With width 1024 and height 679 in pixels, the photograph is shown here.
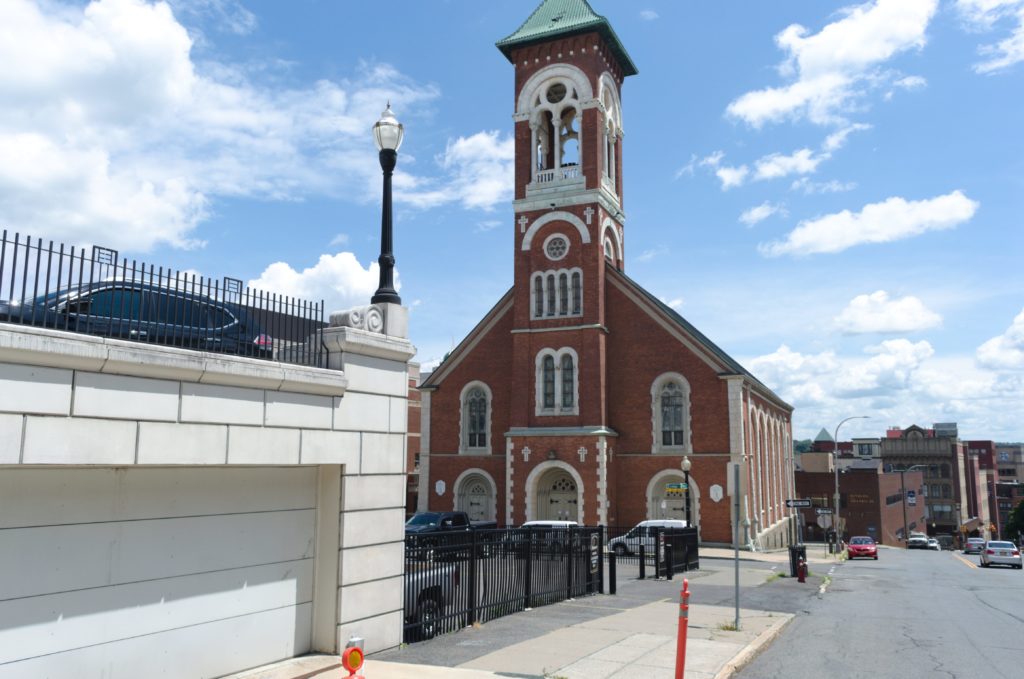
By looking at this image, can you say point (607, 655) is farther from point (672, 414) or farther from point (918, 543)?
point (918, 543)

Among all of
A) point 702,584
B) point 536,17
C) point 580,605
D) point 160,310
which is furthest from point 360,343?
point 536,17

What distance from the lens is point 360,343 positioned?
10211 millimetres

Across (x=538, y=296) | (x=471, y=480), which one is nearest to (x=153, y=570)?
(x=538, y=296)

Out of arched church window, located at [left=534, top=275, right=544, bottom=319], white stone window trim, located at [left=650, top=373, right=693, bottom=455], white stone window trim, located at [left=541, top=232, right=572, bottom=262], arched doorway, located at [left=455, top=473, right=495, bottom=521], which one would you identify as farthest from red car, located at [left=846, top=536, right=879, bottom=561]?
white stone window trim, located at [left=541, top=232, right=572, bottom=262]

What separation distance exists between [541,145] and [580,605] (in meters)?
29.2

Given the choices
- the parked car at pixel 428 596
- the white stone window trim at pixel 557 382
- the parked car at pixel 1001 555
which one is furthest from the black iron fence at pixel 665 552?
the parked car at pixel 1001 555

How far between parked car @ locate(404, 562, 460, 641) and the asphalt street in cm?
439

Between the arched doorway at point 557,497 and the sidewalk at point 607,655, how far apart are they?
2177 centimetres

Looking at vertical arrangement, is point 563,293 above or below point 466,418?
above

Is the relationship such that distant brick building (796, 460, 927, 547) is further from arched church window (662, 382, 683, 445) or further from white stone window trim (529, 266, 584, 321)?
white stone window trim (529, 266, 584, 321)

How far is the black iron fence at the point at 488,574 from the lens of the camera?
1140 cm

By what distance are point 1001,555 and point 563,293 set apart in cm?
2298

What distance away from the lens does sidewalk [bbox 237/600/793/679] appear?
360 inches

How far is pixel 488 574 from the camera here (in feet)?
42.8
